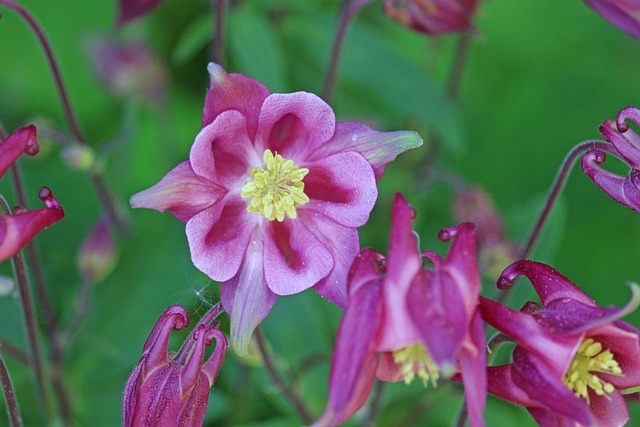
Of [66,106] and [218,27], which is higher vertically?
[218,27]

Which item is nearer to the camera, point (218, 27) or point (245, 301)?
point (245, 301)

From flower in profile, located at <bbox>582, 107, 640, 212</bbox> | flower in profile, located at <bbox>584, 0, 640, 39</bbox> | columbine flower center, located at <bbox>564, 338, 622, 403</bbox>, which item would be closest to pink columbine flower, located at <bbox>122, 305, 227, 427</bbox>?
columbine flower center, located at <bbox>564, 338, 622, 403</bbox>

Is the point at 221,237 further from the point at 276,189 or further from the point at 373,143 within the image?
the point at 373,143

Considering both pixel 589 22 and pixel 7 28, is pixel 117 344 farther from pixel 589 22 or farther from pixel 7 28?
pixel 589 22

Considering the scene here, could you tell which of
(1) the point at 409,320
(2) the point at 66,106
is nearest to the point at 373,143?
(1) the point at 409,320

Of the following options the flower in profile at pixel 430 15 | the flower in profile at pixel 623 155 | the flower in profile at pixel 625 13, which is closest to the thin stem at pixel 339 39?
→ the flower in profile at pixel 430 15

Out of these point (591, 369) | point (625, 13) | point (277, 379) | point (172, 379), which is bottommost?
point (277, 379)

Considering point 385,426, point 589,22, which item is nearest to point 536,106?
point 589,22

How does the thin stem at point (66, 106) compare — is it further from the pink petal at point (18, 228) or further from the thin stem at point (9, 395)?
the thin stem at point (9, 395)
